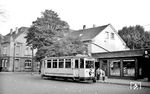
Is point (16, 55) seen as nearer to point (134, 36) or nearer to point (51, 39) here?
point (51, 39)

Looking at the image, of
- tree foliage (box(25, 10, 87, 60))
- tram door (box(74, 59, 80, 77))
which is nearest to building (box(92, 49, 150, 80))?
tree foliage (box(25, 10, 87, 60))

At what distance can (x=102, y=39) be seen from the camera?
4078cm

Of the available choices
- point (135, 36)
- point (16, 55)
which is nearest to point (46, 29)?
point (16, 55)

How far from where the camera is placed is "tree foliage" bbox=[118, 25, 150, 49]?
45594mm

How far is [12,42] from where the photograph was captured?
4900 centimetres

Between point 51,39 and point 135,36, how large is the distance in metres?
22.0

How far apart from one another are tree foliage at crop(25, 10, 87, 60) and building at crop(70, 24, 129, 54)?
14.6ft

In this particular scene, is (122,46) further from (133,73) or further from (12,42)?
(12,42)

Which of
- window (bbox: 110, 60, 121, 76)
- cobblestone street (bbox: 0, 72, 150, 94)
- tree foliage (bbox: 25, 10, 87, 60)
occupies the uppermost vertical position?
tree foliage (bbox: 25, 10, 87, 60)

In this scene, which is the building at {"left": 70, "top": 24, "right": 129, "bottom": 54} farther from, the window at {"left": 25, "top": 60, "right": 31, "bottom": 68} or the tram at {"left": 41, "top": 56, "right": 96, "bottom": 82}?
the tram at {"left": 41, "top": 56, "right": 96, "bottom": 82}

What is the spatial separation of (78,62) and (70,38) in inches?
374

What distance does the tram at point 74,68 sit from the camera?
2044 cm

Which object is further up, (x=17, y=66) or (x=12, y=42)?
(x=12, y=42)

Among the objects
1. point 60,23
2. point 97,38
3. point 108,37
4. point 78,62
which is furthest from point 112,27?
point 78,62
